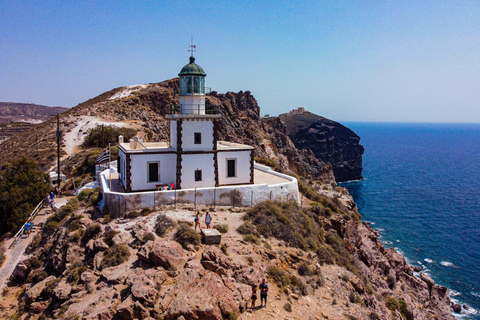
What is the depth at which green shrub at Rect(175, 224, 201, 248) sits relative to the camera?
15.5 metres

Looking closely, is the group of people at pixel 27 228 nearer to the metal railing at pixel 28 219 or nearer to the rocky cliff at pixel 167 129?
the metal railing at pixel 28 219

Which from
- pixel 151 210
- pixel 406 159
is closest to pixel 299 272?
pixel 151 210

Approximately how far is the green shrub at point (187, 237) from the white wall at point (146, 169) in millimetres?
6710

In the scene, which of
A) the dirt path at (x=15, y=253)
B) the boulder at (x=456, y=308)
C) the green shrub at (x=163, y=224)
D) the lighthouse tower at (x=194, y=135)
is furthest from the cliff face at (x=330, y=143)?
the green shrub at (x=163, y=224)

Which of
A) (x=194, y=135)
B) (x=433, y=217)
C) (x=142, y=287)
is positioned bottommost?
(x=433, y=217)

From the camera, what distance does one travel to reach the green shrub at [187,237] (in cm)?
1548

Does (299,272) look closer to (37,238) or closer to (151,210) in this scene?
(151,210)

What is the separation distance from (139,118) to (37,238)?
48.2 meters

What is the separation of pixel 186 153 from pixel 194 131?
151 cm

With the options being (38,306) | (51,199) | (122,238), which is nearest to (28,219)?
(51,199)

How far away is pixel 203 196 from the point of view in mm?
20891

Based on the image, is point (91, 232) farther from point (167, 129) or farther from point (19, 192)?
point (167, 129)

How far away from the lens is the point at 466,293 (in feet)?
109

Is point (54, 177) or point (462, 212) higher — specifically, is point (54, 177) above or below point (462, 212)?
above
